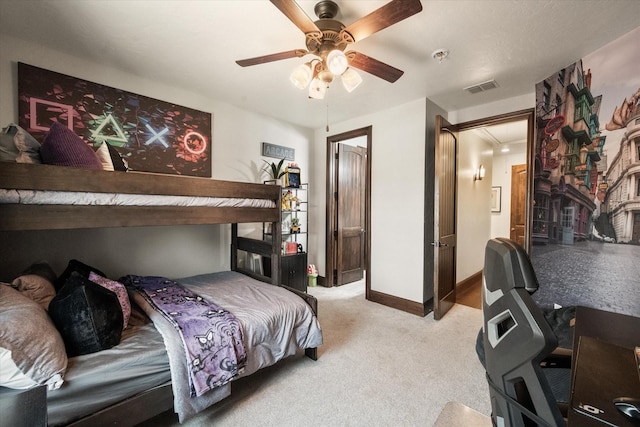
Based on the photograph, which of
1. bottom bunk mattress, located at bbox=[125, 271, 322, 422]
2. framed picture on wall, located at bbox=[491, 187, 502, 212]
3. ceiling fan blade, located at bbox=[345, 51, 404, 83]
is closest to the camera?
bottom bunk mattress, located at bbox=[125, 271, 322, 422]

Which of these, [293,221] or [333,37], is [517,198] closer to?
[293,221]

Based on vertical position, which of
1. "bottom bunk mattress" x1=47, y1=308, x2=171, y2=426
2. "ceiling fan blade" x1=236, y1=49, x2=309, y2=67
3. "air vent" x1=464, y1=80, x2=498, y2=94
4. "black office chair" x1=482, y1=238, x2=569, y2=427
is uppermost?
"air vent" x1=464, y1=80, x2=498, y2=94

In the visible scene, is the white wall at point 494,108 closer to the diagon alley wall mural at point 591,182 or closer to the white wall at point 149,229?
the diagon alley wall mural at point 591,182

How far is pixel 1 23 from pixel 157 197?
5.53 ft

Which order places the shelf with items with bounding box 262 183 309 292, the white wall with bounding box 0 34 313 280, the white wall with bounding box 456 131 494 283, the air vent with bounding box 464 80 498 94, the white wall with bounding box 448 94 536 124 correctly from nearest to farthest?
the white wall with bounding box 0 34 313 280 < the air vent with bounding box 464 80 498 94 < the white wall with bounding box 448 94 536 124 < the shelf with items with bounding box 262 183 309 292 < the white wall with bounding box 456 131 494 283

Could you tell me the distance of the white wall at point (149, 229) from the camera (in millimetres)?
2059

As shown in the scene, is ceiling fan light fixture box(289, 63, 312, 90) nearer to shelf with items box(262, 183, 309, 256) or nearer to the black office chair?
the black office chair

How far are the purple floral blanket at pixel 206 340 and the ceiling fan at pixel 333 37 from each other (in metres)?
1.65

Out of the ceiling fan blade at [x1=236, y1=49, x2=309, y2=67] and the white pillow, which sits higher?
the ceiling fan blade at [x1=236, y1=49, x2=309, y2=67]

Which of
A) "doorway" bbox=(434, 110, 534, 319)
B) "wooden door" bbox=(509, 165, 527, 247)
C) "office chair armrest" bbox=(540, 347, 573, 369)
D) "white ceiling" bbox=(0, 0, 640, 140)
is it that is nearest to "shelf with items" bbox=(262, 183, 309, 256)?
"white ceiling" bbox=(0, 0, 640, 140)

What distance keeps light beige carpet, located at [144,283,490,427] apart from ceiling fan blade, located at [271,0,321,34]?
2.27 meters

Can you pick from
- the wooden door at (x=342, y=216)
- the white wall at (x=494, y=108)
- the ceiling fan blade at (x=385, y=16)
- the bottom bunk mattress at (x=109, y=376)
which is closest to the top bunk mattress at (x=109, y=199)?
the bottom bunk mattress at (x=109, y=376)

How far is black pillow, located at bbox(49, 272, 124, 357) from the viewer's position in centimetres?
133

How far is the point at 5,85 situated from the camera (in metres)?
2.03
